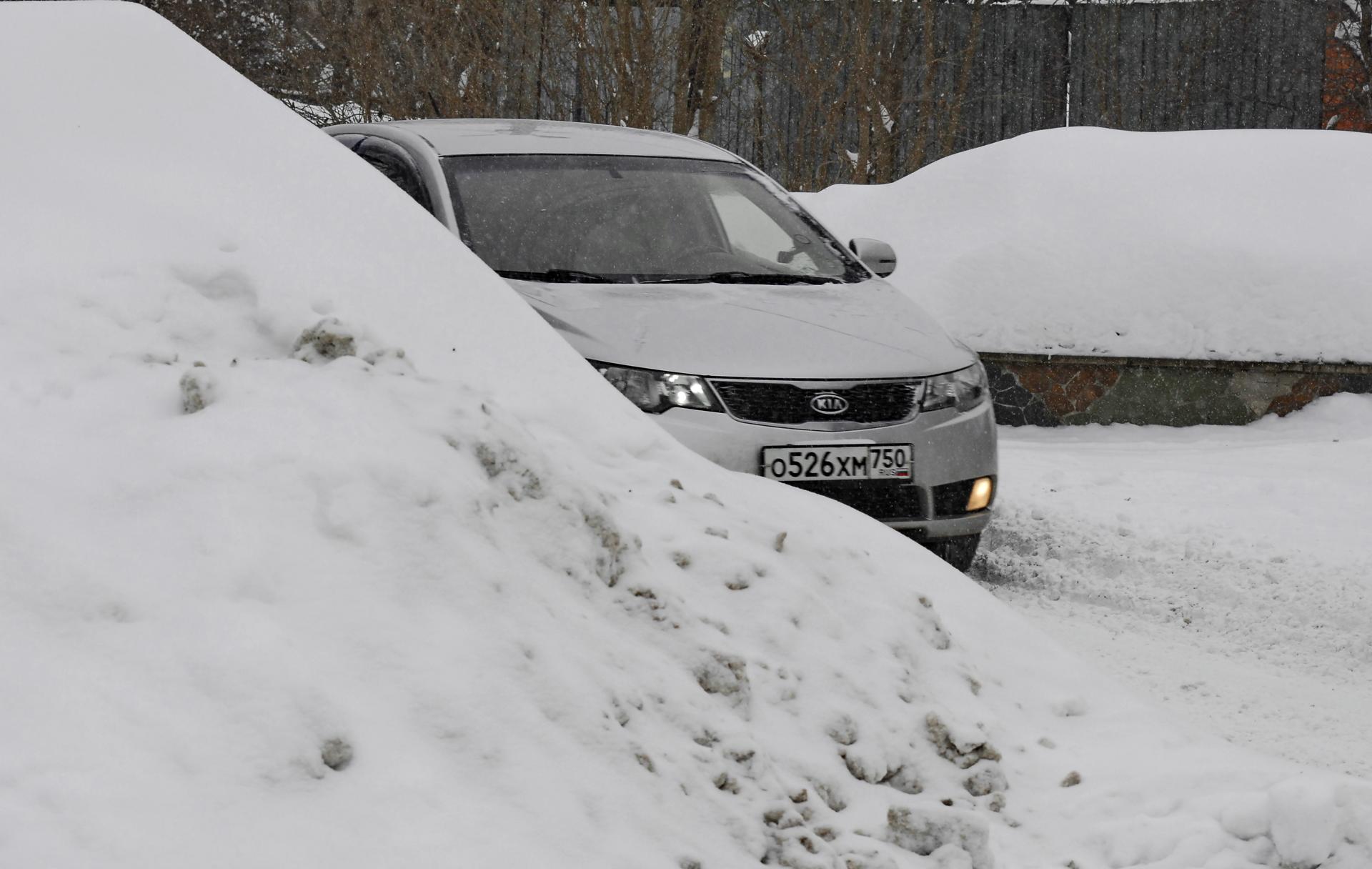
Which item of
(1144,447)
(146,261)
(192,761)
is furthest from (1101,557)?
(192,761)

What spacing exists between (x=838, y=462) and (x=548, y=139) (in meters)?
2.11

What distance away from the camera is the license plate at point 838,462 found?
438cm

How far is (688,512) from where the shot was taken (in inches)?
125

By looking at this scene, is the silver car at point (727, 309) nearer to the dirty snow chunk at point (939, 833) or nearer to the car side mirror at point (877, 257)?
the car side mirror at point (877, 257)

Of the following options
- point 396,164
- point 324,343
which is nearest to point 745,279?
point 396,164

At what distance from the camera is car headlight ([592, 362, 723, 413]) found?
436cm

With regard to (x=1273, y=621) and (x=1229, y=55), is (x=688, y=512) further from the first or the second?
(x=1229, y=55)

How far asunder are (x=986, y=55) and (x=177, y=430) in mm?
12569

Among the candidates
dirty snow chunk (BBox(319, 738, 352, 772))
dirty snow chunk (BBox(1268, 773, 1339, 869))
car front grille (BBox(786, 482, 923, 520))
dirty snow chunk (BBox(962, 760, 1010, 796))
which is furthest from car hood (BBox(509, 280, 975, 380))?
dirty snow chunk (BBox(319, 738, 352, 772))

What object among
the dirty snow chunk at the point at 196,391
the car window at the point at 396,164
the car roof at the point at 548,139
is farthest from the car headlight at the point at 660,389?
the dirty snow chunk at the point at 196,391

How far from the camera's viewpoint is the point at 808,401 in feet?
14.7

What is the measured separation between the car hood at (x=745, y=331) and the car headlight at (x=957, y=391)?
0.04m

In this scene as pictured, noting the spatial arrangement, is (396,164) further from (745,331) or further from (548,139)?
(745,331)

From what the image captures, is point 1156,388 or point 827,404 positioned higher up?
point 827,404
